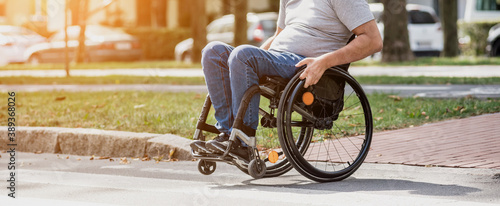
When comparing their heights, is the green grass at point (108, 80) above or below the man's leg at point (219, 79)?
below

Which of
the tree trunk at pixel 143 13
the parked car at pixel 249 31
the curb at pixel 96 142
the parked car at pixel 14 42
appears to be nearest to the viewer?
the curb at pixel 96 142

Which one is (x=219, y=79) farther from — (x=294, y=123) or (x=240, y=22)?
(x=240, y=22)

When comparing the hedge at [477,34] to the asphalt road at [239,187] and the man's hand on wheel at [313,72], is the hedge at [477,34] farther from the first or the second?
the man's hand on wheel at [313,72]

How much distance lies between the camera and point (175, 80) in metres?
13.2

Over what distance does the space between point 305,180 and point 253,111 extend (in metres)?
0.57

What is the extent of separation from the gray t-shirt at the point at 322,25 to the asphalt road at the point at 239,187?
2.59ft

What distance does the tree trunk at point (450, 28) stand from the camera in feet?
68.6

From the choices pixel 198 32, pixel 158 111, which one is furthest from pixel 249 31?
pixel 158 111

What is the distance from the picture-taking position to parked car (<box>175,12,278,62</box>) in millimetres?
22406

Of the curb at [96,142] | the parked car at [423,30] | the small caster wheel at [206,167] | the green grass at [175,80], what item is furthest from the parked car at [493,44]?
the small caster wheel at [206,167]

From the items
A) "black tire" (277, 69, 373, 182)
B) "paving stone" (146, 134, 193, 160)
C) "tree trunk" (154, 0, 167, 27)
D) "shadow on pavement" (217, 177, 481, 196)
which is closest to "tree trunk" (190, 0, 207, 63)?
"tree trunk" (154, 0, 167, 27)

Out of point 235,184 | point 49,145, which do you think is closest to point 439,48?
point 49,145

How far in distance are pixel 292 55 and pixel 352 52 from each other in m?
0.35

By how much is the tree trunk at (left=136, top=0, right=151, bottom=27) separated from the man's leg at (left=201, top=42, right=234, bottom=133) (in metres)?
28.4
